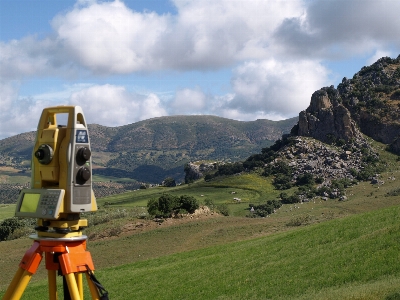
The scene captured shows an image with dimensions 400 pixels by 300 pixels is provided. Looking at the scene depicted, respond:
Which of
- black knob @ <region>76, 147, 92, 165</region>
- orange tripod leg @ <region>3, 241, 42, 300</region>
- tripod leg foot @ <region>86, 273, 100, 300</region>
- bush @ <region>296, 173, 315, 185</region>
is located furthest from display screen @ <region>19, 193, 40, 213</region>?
bush @ <region>296, 173, 315, 185</region>

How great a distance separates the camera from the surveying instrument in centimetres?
568

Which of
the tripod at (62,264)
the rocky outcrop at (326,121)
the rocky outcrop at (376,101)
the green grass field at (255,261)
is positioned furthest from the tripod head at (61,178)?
the rocky outcrop at (376,101)

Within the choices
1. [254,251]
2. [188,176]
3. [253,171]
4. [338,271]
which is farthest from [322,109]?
[338,271]

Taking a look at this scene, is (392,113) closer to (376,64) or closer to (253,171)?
(376,64)

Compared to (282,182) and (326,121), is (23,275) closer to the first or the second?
(282,182)

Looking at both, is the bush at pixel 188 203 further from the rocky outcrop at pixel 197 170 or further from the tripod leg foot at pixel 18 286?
the rocky outcrop at pixel 197 170

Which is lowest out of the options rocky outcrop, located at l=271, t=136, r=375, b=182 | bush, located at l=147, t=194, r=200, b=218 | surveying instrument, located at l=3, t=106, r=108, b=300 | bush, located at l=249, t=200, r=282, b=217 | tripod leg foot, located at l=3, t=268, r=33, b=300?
bush, located at l=249, t=200, r=282, b=217

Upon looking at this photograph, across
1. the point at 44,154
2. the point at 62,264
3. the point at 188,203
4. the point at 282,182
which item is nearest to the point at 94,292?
the point at 62,264

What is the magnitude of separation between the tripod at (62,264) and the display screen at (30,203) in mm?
363

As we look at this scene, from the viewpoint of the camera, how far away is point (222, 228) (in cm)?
3559

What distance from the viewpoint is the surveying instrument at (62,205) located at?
5.68 m

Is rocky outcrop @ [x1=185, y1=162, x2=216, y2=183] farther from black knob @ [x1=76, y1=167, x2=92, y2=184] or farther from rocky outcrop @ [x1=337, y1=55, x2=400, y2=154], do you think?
black knob @ [x1=76, y1=167, x2=92, y2=184]

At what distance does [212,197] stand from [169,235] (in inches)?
1456

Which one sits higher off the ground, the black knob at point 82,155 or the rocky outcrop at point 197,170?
the rocky outcrop at point 197,170
